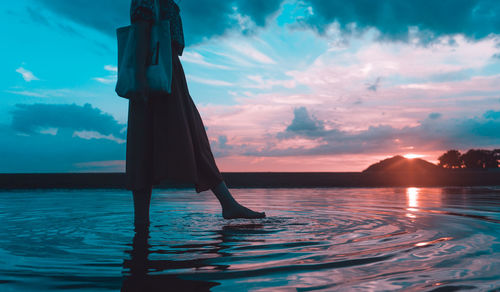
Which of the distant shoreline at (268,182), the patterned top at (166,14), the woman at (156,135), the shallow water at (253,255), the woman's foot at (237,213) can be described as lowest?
the shallow water at (253,255)

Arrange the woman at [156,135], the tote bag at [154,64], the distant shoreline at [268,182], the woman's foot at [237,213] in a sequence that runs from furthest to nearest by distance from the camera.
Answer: the distant shoreline at [268,182]
the woman's foot at [237,213]
the woman at [156,135]
the tote bag at [154,64]

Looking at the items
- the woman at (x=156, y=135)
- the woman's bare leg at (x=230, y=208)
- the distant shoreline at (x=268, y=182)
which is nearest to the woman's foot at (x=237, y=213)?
the woman's bare leg at (x=230, y=208)

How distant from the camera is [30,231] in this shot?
3160 millimetres

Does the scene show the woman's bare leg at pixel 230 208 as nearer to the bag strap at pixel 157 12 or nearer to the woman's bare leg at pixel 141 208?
the woman's bare leg at pixel 141 208

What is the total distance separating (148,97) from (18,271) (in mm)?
1881

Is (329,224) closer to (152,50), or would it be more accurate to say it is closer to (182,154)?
(182,154)

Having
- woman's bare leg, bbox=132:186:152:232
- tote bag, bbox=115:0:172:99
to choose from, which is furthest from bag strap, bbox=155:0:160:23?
woman's bare leg, bbox=132:186:152:232

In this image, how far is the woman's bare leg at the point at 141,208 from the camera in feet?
11.4

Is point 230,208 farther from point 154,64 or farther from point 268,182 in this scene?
point 268,182

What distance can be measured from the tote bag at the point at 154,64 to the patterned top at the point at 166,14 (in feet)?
0.23

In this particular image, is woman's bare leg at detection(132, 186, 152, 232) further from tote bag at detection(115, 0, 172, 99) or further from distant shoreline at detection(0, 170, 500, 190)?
distant shoreline at detection(0, 170, 500, 190)

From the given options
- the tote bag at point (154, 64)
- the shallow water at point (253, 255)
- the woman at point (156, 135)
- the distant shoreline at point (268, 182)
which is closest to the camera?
the shallow water at point (253, 255)

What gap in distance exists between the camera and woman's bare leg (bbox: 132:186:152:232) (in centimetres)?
347

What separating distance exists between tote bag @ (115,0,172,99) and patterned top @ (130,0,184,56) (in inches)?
2.8
